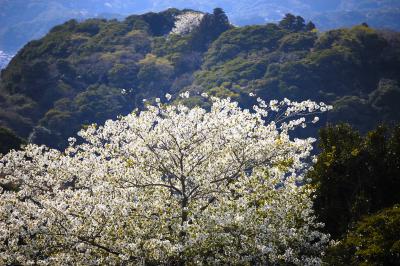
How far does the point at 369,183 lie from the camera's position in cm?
1698

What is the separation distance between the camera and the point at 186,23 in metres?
111

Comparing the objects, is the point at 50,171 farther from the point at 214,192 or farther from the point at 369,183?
the point at 369,183

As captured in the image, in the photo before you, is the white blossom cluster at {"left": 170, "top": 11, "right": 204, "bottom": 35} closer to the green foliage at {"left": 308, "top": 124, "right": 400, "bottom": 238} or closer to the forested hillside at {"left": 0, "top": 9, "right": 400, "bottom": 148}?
the forested hillside at {"left": 0, "top": 9, "right": 400, "bottom": 148}

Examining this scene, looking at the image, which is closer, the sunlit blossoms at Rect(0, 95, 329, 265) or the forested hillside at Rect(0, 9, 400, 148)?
the sunlit blossoms at Rect(0, 95, 329, 265)

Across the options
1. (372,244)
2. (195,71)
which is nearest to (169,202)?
(372,244)

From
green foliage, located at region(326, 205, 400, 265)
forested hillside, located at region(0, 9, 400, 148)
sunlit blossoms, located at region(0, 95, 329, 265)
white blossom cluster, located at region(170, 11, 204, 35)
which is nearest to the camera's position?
green foliage, located at region(326, 205, 400, 265)

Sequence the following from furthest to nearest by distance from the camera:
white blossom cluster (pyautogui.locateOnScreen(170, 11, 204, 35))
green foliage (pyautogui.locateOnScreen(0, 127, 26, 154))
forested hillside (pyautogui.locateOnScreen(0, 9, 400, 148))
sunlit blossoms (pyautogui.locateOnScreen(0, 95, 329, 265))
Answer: white blossom cluster (pyautogui.locateOnScreen(170, 11, 204, 35))
forested hillside (pyautogui.locateOnScreen(0, 9, 400, 148))
green foliage (pyautogui.locateOnScreen(0, 127, 26, 154))
sunlit blossoms (pyautogui.locateOnScreen(0, 95, 329, 265))

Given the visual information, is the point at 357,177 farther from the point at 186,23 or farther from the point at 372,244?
the point at 186,23

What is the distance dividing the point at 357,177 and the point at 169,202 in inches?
304

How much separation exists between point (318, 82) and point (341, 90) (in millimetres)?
4155

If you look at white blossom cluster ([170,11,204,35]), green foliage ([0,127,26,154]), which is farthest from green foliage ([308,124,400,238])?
white blossom cluster ([170,11,204,35])

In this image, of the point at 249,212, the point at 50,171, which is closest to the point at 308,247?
the point at 249,212

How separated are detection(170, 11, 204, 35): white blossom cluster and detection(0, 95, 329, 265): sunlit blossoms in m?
95.6

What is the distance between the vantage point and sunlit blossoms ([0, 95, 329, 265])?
1255 centimetres
